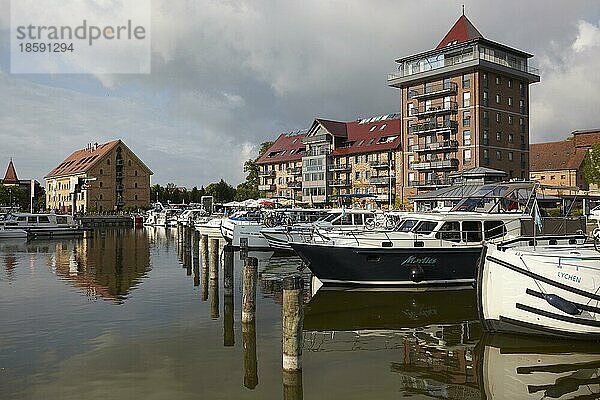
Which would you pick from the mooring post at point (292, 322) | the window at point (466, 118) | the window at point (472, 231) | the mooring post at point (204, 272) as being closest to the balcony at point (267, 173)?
the window at point (466, 118)

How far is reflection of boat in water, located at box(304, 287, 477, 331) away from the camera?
58.6ft

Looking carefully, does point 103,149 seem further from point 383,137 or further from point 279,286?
point 279,286

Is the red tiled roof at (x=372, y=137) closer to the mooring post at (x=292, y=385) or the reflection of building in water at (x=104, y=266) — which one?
the reflection of building in water at (x=104, y=266)

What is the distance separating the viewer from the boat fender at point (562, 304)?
14336 millimetres

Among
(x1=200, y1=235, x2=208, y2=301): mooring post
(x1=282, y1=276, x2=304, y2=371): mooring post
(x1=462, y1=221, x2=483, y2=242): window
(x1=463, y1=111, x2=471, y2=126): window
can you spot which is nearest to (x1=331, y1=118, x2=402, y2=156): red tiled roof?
(x1=463, y1=111, x2=471, y2=126): window

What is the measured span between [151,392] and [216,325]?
18.3 feet

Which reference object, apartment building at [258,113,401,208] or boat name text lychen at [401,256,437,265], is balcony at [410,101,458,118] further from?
boat name text lychen at [401,256,437,265]

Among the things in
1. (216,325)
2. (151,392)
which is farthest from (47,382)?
(216,325)

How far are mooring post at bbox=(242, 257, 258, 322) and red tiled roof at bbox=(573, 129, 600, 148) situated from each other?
8921 cm

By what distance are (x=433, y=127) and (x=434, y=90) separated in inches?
173

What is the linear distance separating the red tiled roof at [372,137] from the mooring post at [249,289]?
62.4m

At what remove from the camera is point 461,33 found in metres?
74.2

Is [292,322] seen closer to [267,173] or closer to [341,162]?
[341,162]

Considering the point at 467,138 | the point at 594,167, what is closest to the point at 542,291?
the point at 594,167
